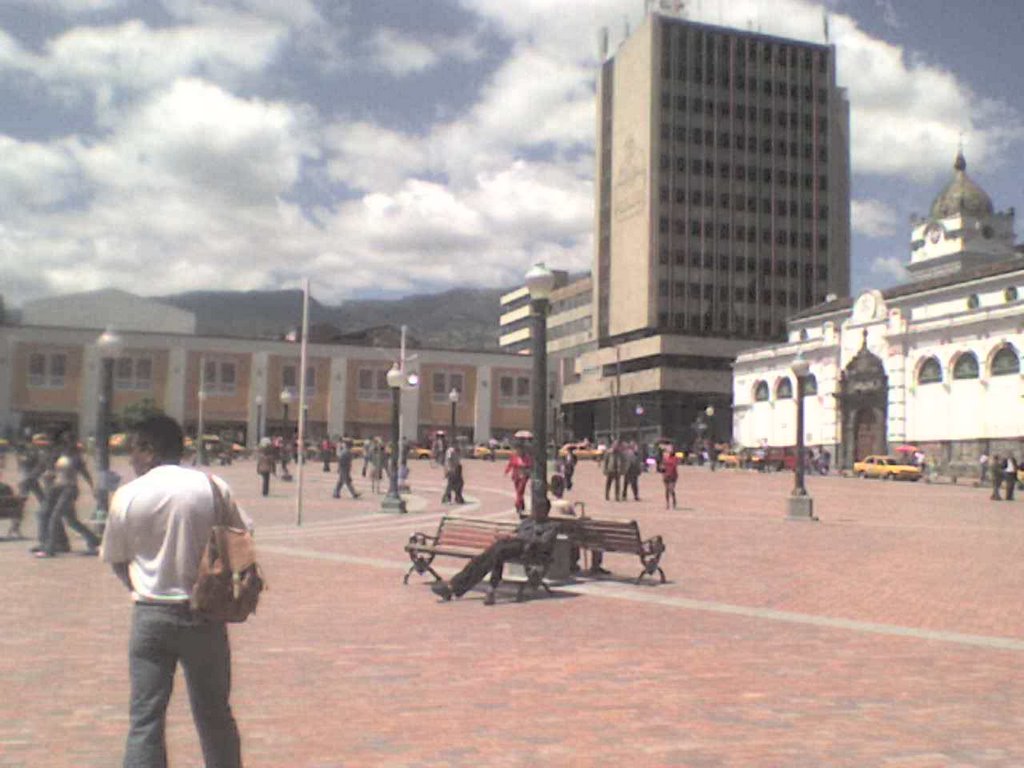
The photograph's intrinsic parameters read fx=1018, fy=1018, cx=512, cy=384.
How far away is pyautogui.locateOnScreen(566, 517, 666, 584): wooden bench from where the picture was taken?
11.5 metres

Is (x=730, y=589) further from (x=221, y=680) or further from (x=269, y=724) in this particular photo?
(x=221, y=680)

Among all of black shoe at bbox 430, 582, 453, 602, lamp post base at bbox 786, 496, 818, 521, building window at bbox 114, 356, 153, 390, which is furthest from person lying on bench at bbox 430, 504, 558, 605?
building window at bbox 114, 356, 153, 390

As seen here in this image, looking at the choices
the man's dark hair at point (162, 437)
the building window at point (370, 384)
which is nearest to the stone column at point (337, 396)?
the building window at point (370, 384)

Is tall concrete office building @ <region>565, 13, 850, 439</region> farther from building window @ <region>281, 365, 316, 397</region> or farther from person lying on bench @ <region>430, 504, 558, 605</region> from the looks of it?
person lying on bench @ <region>430, 504, 558, 605</region>

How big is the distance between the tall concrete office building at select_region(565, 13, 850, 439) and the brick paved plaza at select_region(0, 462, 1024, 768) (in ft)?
262

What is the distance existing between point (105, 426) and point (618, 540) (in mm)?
7747

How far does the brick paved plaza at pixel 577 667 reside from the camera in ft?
17.3

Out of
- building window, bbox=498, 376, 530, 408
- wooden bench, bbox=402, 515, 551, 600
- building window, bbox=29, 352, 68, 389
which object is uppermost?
building window, bbox=498, 376, 530, 408

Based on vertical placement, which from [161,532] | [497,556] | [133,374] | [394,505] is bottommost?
[394,505]

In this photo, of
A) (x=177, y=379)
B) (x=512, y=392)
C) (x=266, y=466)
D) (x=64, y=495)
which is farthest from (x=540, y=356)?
(x=512, y=392)

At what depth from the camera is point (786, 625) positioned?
8906mm

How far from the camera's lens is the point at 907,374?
2203 inches

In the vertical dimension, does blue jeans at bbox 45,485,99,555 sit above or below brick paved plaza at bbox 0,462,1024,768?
above

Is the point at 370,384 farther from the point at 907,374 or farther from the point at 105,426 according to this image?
the point at 105,426
